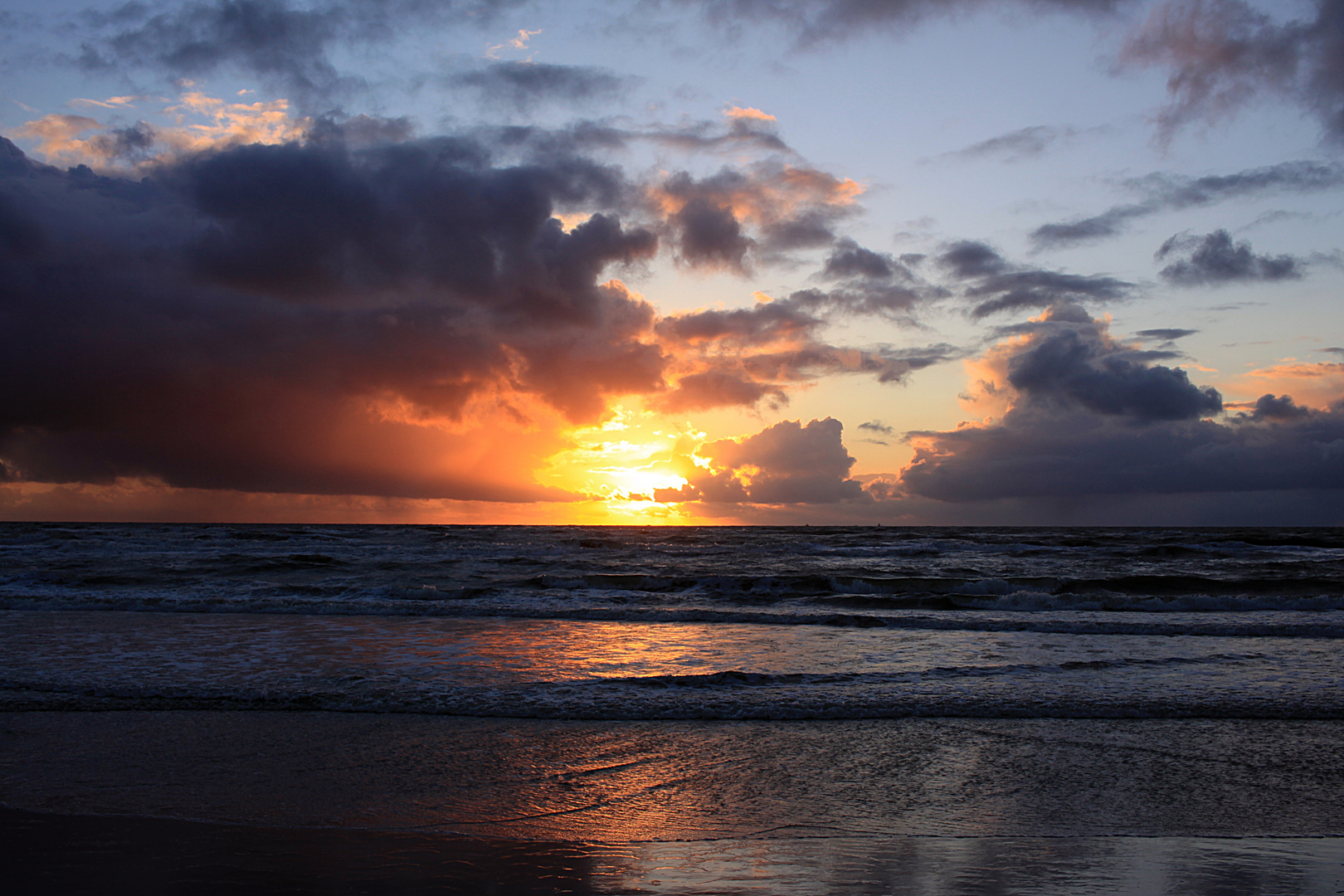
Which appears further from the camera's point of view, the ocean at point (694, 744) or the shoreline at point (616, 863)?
the ocean at point (694, 744)

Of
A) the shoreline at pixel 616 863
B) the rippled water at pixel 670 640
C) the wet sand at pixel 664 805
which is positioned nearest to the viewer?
the shoreline at pixel 616 863

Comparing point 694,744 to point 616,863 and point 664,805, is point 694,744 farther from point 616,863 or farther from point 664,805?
point 616,863

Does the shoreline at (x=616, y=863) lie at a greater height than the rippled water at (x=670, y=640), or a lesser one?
greater

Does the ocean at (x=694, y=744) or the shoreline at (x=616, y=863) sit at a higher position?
the shoreline at (x=616, y=863)

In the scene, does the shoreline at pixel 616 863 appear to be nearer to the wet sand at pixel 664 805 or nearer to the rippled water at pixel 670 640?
the wet sand at pixel 664 805

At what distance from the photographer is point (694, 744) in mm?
7258

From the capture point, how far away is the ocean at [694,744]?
471 cm

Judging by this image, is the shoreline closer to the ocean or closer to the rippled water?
the ocean

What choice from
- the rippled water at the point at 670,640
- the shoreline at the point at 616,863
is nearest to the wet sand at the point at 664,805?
the shoreline at the point at 616,863

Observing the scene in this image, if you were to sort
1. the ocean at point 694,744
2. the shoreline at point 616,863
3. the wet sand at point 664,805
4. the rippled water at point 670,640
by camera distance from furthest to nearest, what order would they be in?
the rippled water at point 670,640 → the ocean at point 694,744 → the wet sand at point 664,805 → the shoreline at point 616,863

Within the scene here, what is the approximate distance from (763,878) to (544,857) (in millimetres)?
1317

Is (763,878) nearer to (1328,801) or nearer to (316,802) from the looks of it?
(316,802)

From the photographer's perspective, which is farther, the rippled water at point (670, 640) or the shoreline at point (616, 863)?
the rippled water at point (670, 640)

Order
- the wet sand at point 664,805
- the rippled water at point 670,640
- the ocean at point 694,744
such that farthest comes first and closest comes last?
the rippled water at point 670,640, the ocean at point 694,744, the wet sand at point 664,805
